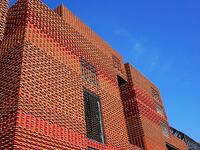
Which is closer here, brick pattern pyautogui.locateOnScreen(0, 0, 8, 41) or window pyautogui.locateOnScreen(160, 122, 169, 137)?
brick pattern pyautogui.locateOnScreen(0, 0, 8, 41)

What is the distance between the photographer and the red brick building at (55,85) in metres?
8.44

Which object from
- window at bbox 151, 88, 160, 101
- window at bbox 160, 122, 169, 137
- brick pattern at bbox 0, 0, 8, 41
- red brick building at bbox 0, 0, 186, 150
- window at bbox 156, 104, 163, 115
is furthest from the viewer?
window at bbox 151, 88, 160, 101

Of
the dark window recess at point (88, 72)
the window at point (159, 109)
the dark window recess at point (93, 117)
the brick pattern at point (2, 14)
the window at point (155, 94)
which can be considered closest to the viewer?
the brick pattern at point (2, 14)

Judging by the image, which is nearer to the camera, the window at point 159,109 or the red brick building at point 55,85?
the red brick building at point 55,85

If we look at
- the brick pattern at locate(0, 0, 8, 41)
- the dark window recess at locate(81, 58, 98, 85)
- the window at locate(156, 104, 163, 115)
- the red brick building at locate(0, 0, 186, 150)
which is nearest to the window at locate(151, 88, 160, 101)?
the window at locate(156, 104, 163, 115)

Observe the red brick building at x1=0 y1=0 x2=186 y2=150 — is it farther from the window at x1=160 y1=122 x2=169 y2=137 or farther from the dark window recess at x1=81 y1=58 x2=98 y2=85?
the window at x1=160 y1=122 x2=169 y2=137

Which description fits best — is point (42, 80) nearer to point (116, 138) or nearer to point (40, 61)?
point (40, 61)

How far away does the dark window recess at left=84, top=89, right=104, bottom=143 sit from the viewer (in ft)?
39.8

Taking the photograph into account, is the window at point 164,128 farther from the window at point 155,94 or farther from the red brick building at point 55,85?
the red brick building at point 55,85

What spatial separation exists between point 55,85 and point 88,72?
152 inches

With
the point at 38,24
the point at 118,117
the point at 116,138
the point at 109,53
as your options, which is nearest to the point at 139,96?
the point at 109,53

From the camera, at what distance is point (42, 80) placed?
9711 mm

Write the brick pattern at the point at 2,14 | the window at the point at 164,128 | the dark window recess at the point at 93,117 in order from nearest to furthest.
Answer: the brick pattern at the point at 2,14 < the dark window recess at the point at 93,117 < the window at the point at 164,128

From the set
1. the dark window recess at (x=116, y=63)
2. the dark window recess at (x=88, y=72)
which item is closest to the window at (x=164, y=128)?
the dark window recess at (x=116, y=63)
